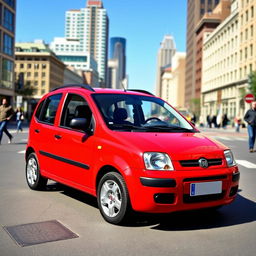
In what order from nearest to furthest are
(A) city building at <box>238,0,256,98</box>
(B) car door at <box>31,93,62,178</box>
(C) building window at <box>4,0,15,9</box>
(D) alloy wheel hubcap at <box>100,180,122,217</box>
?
(D) alloy wheel hubcap at <box>100,180,122,217</box>, (B) car door at <box>31,93,62,178</box>, (C) building window at <box>4,0,15,9</box>, (A) city building at <box>238,0,256,98</box>

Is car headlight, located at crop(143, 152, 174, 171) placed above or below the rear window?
below

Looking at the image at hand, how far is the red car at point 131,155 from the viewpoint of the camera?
14.0 ft

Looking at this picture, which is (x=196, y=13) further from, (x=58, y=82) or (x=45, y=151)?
(x=45, y=151)

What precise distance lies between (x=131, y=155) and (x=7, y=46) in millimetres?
50097

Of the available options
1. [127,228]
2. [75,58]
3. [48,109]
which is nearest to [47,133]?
[48,109]

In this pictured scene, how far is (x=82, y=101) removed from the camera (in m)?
5.58

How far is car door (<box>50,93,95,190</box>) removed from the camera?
503 cm

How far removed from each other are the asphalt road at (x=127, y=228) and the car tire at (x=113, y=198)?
111 millimetres

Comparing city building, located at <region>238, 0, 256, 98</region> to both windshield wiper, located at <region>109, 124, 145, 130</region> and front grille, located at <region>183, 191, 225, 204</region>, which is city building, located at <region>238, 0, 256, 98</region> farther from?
front grille, located at <region>183, 191, 225, 204</region>

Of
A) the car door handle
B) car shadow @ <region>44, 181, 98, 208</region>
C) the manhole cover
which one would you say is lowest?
the manhole cover

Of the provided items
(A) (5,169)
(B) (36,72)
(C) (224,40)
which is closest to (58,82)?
(B) (36,72)

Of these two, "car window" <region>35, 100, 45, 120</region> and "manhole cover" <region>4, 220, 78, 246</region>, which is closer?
"manhole cover" <region>4, 220, 78, 246</region>

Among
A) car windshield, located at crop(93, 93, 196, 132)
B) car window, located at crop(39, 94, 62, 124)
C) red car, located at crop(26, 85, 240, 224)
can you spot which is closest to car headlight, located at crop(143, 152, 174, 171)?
red car, located at crop(26, 85, 240, 224)

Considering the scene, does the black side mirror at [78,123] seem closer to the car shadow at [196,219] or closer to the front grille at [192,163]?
the car shadow at [196,219]
